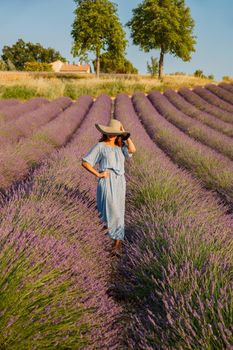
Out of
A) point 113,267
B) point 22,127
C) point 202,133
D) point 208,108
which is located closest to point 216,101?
point 208,108

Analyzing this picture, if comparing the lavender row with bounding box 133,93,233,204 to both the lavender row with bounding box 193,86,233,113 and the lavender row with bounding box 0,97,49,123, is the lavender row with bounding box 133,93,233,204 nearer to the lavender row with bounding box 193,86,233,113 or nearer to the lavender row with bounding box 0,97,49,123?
the lavender row with bounding box 0,97,49,123

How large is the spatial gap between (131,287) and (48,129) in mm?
6917

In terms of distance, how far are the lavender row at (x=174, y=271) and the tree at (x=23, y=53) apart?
266 ft

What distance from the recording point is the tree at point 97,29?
3762cm

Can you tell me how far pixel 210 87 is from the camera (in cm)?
2559

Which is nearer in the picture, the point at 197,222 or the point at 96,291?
the point at 96,291

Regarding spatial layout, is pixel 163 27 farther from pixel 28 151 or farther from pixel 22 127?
pixel 28 151

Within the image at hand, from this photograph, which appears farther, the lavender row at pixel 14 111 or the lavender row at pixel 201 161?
the lavender row at pixel 14 111

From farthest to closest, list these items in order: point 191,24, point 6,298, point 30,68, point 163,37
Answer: point 30,68 → point 191,24 → point 163,37 → point 6,298

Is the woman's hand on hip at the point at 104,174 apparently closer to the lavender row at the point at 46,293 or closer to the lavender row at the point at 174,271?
the lavender row at the point at 174,271

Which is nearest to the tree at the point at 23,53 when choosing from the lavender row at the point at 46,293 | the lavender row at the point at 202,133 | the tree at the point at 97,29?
the tree at the point at 97,29

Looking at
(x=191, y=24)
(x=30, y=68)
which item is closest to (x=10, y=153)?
(x=191, y=24)

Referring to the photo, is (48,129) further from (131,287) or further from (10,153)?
(131,287)

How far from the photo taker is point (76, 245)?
289 cm
